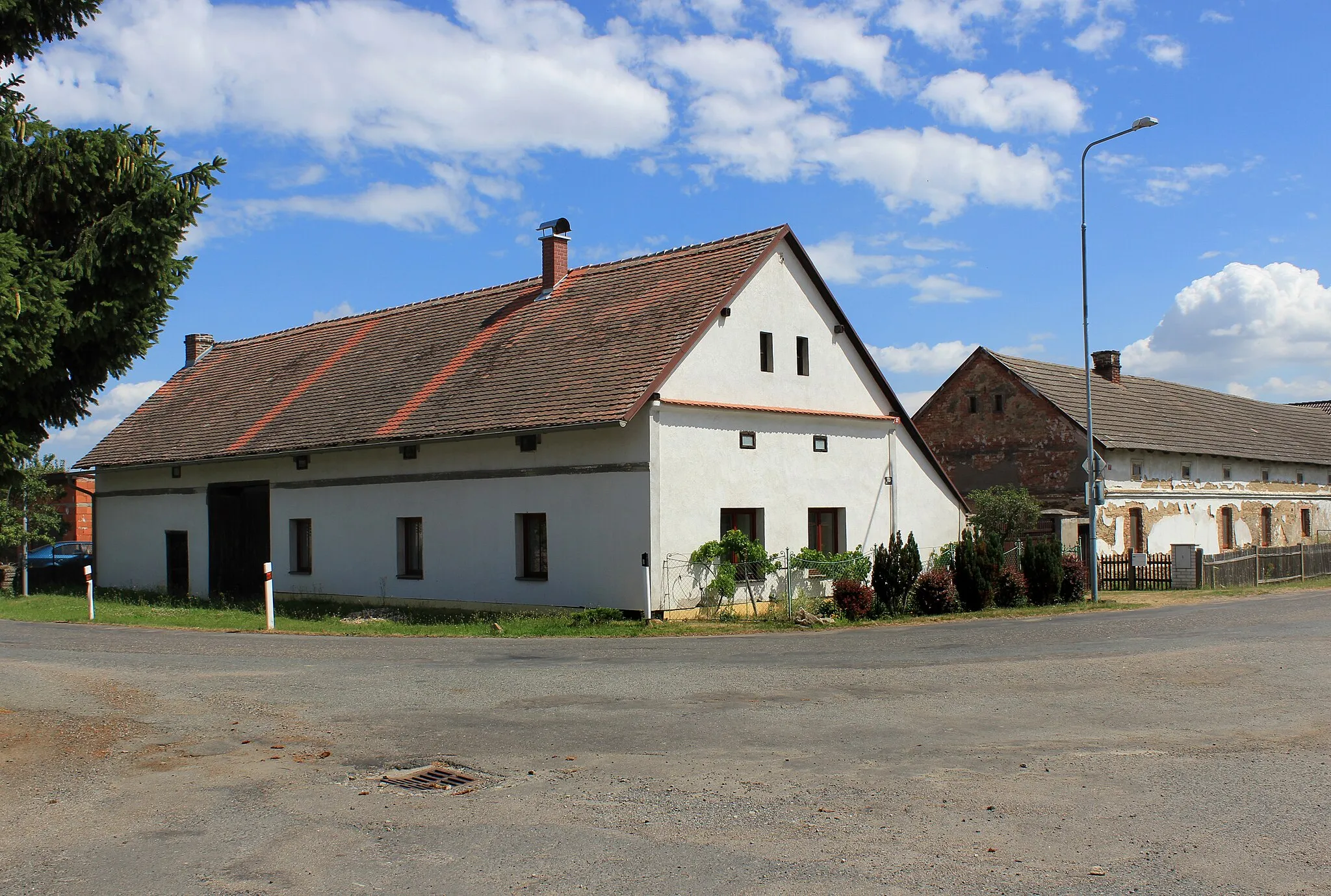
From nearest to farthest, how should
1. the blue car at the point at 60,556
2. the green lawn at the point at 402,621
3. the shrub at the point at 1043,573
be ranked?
1. the green lawn at the point at 402,621
2. the shrub at the point at 1043,573
3. the blue car at the point at 60,556

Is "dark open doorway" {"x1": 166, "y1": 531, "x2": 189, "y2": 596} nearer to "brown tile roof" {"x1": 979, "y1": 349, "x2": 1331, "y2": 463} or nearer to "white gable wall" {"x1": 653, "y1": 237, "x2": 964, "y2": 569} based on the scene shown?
"white gable wall" {"x1": 653, "y1": 237, "x2": 964, "y2": 569}

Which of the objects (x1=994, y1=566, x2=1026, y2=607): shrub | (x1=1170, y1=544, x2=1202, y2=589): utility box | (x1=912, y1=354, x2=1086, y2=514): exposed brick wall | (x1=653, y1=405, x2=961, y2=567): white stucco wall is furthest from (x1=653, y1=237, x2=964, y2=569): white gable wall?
(x1=912, y1=354, x2=1086, y2=514): exposed brick wall

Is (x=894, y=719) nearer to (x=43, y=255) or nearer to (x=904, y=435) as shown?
(x=43, y=255)

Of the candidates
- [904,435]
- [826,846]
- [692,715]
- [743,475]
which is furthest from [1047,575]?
[826,846]

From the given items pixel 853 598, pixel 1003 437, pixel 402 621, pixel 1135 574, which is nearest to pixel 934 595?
pixel 853 598

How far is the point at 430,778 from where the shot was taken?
7.97 m

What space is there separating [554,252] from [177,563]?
14107 millimetres

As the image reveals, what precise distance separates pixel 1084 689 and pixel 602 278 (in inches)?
664

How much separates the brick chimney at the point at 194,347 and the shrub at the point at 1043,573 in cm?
2835

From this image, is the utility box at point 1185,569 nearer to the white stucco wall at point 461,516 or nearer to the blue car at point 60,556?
the white stucco wall at point 461,516

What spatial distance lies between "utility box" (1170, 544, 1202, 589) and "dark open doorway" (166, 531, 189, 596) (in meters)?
26.9

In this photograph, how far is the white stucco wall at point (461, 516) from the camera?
20703mm

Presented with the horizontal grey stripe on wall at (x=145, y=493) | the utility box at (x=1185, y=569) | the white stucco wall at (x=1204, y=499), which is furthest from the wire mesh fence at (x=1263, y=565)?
the horizontal grey stripe on wall at (x=145, y=493)

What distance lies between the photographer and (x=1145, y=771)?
791cm
